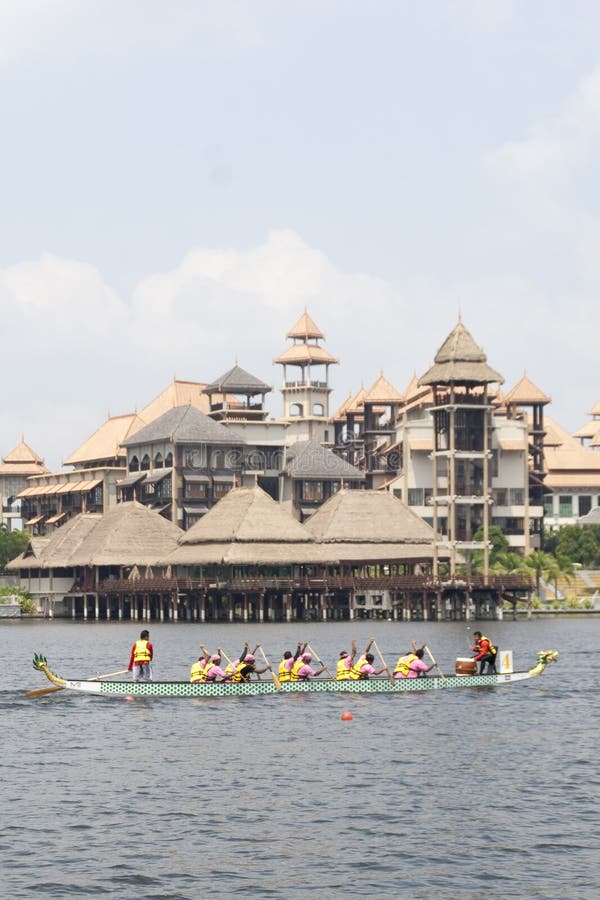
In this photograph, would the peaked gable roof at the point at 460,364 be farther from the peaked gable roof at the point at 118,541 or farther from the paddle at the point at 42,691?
the paddle at the point at 42,691

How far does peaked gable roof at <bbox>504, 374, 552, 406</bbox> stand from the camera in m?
175

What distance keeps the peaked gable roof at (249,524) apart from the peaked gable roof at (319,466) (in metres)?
28.2

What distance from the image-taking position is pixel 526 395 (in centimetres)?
17562

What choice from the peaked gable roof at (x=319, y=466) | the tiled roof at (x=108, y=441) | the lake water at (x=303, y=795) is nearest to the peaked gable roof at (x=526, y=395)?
the peaked gable roof at (x=319, y=466)

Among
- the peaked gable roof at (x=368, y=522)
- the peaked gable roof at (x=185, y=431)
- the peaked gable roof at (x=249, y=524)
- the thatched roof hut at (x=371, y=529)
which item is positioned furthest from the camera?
the peaked gable roof at (x=185, y=431)

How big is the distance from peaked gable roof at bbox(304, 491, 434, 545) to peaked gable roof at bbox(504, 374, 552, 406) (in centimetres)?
3421

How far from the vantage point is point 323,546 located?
13800cm

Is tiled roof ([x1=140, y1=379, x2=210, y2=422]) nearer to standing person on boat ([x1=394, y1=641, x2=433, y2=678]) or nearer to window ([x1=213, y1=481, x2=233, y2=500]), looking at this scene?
window ([x1=213, y1=481, x2=233, y2=500])

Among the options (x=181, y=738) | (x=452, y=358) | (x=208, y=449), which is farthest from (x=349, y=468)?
(x=181, y=738)

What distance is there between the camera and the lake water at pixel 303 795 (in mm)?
30891

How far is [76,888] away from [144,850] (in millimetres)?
3103

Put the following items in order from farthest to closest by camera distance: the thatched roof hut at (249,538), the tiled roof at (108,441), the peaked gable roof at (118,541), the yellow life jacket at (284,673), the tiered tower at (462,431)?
the tiled roof at (108,441)
the tiered tower at (462,431)
the peaked gable roof at (118,541)
the thatched roof hut at (249,538)
the yellow life jacket at (284,673)

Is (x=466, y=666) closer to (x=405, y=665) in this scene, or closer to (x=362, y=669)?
(x=405, y=665)

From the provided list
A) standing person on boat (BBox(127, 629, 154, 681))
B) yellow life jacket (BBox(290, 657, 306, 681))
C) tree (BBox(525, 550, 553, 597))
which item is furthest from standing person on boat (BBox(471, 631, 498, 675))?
tree (BBox(525, 550, 553, 597))
